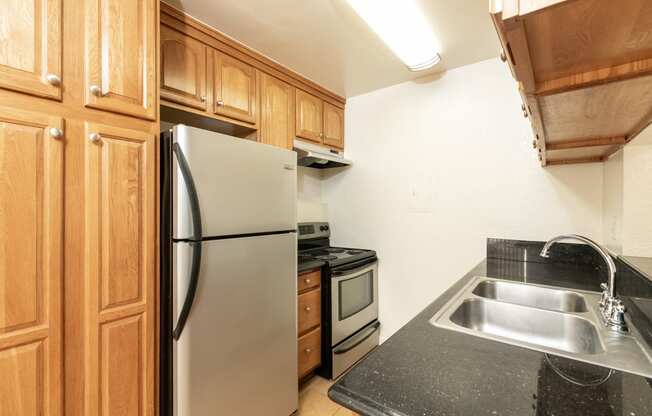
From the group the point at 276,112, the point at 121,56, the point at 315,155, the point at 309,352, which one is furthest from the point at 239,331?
the point at 276,112

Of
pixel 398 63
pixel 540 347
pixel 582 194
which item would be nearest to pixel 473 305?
pixel 540 347

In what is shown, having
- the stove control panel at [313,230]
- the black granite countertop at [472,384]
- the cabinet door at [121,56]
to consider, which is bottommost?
the black granite countertop at [472,384]

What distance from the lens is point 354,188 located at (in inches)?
109

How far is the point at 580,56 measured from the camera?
0.61 m

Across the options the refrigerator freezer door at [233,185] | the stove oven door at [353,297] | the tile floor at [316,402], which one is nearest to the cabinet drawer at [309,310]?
the stove oven door at [353,297]

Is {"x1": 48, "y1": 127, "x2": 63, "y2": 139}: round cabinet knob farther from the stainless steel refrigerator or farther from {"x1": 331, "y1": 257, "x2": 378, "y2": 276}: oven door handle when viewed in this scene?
{"x1": 331, "y1": 257, "x2": 378, "y2": 276}: oven door handle

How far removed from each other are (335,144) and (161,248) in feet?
6.12

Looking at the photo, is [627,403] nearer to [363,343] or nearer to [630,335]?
[630,335]

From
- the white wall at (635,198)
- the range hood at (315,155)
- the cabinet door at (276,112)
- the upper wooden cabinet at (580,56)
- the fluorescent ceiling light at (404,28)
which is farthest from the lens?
the range hood at (315,155)

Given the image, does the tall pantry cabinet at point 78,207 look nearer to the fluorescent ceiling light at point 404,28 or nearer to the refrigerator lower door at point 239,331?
the refrigerator lower door at point 239,331

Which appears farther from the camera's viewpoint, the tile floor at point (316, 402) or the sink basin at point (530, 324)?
the tile floor at point (316, 402)

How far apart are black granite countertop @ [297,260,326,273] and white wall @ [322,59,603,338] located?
2.38 ft

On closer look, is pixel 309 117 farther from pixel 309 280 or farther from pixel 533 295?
pixel 533 295

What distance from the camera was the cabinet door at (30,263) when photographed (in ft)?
2.88
